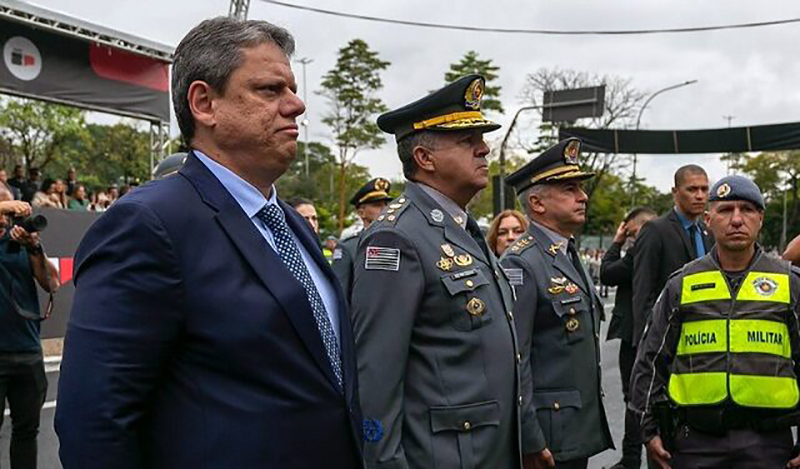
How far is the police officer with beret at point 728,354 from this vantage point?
3383 mm

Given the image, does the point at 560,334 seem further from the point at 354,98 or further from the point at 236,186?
the point at 354,98

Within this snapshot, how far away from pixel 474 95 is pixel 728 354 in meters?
1.54

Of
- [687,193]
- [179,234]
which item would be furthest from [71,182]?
[179,234]

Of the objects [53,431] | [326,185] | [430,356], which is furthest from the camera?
[326,185]

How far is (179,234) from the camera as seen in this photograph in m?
1.63

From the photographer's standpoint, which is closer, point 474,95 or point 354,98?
point 474,95

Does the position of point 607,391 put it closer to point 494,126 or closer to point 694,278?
point 694,278

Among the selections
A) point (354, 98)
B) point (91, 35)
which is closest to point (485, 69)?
point (354, 98)

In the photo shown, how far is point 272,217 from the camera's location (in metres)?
1.88

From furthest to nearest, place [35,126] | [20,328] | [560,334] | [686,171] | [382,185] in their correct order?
[35,126] → [382,185] → [686,171] → [20,328] → [560,334]

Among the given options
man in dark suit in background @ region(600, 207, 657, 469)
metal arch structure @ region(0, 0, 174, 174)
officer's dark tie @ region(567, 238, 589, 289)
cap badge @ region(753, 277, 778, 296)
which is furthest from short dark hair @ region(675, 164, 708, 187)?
metal arch structure @ region(0, 0, 174, 174)

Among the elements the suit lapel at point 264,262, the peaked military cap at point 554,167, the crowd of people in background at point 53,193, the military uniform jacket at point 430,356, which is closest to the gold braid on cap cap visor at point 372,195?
the peaked military cap at point 554,167

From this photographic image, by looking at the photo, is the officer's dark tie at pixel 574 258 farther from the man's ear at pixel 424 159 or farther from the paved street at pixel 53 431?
the paved street at pixel 53 431

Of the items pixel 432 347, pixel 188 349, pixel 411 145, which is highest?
pixel 411 145
